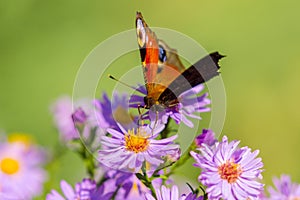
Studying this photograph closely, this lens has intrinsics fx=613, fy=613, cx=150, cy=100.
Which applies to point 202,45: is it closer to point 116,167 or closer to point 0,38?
point 0,38

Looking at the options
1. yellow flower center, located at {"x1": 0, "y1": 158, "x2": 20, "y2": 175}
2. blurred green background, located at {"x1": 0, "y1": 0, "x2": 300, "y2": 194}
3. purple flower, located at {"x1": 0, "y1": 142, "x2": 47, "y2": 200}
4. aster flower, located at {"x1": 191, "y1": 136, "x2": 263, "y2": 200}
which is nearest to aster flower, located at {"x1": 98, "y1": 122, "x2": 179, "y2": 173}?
aster flower, located at {"x1": 191, "y1": 136, "x2": 263, "y2": 200}

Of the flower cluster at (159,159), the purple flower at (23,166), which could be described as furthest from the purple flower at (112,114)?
the purple flower at (23,166)

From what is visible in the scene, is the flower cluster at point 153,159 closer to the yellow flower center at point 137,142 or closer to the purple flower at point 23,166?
the yellow flower center at point 137,142

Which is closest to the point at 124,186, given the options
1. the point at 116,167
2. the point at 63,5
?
the point at 116,167

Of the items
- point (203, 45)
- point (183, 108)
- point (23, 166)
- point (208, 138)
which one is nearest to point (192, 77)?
point (183, 108)

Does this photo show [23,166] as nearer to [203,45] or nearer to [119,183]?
[119,183]

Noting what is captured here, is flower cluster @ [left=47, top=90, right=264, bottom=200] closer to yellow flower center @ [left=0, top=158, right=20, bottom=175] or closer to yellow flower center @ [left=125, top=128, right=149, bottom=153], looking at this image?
yellow flower center @ [left=125, top=128, right=149, bottom=153]
